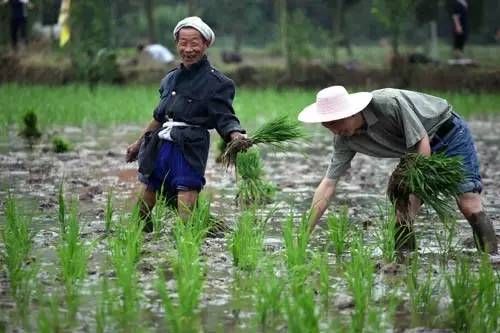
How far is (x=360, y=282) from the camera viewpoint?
16.7 ft

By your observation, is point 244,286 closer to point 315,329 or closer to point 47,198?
point 315,329

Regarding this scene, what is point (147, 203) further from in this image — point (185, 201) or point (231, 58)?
point (231, 58)

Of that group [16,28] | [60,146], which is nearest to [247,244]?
[60,146]

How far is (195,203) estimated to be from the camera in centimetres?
705

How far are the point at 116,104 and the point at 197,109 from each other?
11.0 metres

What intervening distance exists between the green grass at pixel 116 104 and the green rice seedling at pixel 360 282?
28.4 ft


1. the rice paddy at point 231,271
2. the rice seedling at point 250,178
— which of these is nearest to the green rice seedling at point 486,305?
the rice paddy at point 231,271

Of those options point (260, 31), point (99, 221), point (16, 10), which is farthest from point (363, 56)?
point (99, 221)

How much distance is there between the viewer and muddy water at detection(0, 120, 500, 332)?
564cm

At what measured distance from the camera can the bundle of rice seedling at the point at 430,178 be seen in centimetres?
640

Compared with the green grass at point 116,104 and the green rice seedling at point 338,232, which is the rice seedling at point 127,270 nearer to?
the green rice seedling at point 338,232

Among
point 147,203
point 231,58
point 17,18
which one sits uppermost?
point 17,18

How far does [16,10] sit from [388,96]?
1745cm

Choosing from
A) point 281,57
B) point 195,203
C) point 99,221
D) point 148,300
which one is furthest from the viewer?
point 281,57
